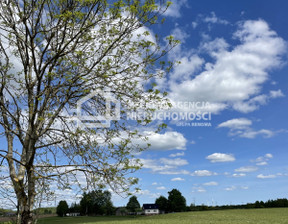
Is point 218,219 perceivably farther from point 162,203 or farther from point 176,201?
point 162,203

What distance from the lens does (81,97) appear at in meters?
8.90

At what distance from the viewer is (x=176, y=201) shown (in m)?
91.9

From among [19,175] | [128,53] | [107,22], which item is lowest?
[19,175]

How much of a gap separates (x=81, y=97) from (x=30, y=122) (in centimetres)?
183

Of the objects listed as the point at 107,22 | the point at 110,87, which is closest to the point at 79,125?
the point at 110,87

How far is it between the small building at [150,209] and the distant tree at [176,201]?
13324mm

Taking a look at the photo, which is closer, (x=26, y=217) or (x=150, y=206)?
(x=26, y=217)

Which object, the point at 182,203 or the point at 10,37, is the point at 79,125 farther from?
the point at 182,203

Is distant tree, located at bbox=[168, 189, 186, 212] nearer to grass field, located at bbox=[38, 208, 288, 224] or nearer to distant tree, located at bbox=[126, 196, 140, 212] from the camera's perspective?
distant tree, located at bbox=[126, 196, 140, 212]

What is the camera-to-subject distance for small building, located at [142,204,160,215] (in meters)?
105

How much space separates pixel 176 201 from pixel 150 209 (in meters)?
19.9

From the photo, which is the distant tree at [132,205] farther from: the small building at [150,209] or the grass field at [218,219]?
the grass field at [218,219]

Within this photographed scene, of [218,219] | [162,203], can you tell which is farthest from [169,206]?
[218,219]

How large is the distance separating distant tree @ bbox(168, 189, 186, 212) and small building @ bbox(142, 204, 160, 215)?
13324 millimetres
